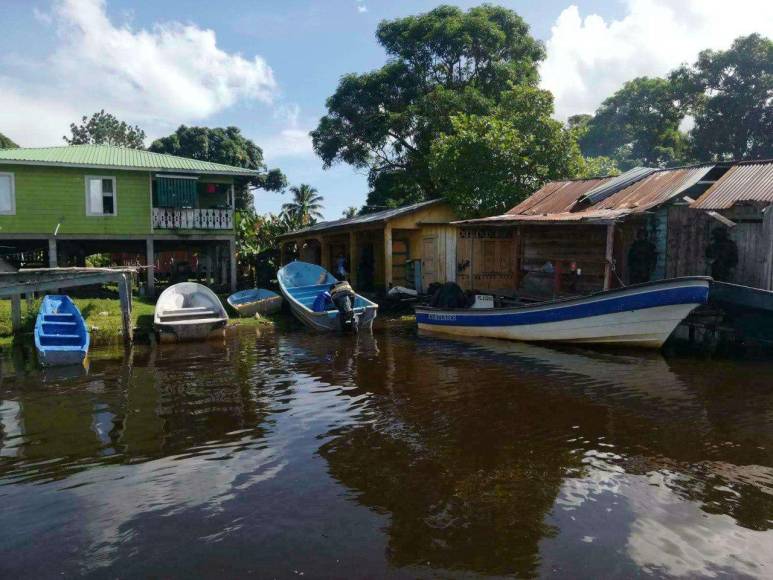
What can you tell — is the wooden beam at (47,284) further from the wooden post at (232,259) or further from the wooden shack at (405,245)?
the wooden shack at (405,245)

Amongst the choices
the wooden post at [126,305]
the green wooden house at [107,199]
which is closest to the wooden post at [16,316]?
the wooden post at [126,305]

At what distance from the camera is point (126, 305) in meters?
15.7

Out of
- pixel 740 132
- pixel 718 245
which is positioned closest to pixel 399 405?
pixel 718 245

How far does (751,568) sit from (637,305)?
876cm

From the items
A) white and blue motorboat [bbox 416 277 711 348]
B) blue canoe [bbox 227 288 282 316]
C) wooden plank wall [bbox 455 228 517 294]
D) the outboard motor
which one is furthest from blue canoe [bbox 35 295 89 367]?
wooden plank wall [bbox 455 228 517 294]

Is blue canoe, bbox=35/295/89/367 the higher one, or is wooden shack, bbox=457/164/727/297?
wooden shack, bbox=457/164/727/297

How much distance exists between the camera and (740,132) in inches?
1214

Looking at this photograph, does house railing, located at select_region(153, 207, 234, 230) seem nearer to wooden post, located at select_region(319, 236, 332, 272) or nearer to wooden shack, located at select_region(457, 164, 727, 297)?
wooden post, located at select_region(319, 236, 332, 272)

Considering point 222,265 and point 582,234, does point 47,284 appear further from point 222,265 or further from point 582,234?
point 582,234

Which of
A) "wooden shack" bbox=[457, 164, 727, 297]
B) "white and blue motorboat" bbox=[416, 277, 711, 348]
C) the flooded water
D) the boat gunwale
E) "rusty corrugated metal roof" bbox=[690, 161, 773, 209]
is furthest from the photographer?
"wooden shack" bbox=[457, 164, 727, 297]

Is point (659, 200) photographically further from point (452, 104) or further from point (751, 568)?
point (452, 104)

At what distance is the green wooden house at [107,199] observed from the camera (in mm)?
20219

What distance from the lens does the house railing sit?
21.9 meters

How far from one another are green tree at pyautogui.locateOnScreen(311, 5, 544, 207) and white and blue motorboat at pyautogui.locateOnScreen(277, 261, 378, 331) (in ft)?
32.4
